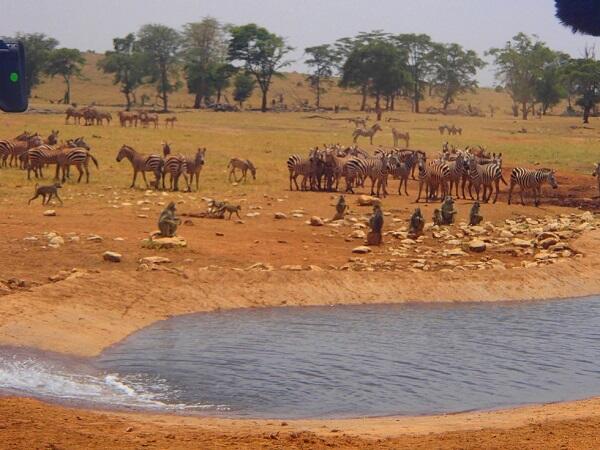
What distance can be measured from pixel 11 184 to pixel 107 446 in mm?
18009

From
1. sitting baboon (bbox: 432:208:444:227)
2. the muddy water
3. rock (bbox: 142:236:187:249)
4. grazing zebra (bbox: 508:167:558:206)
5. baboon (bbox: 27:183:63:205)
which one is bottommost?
the muddy water

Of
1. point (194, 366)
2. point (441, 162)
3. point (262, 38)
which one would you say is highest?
point (262, 38)

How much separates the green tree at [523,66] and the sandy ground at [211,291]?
5926 centimetres

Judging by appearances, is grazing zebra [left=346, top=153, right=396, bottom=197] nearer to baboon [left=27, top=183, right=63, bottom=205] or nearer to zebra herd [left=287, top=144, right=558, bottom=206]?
zebra herd [left=287, top=144, right=558, bottom=206]

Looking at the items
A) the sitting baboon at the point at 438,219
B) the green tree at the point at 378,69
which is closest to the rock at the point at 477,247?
the sitting baboon at the point at 438,219

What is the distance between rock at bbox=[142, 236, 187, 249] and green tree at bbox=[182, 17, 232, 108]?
191ft

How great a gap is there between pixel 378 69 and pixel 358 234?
57.0 metres

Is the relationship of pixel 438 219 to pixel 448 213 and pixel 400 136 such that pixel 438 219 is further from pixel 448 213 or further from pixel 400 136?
pixel 400 136

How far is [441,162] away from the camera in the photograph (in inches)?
1073

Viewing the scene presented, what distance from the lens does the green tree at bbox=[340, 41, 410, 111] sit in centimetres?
7544

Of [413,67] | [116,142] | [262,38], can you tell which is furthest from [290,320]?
[413,67]

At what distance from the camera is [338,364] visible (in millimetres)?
12305

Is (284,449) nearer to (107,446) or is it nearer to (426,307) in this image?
(107,446)

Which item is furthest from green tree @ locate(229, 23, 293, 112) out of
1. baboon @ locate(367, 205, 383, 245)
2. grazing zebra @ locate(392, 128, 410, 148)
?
baboon @ locate(367, 205, 383, 245)
